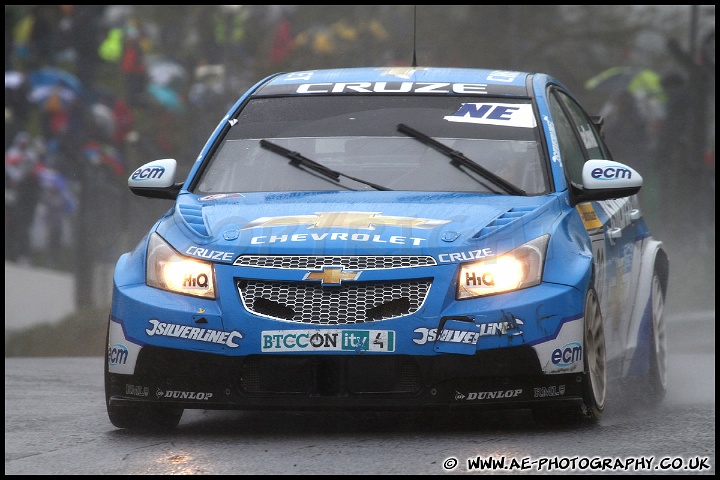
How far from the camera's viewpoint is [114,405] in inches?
260

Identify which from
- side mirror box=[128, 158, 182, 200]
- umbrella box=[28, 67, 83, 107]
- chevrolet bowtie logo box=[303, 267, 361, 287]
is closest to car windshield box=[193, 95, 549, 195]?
side mirror box=[128, 158, 182, 200]

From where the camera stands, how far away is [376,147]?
24.3ft

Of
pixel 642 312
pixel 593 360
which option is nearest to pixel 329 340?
pixel 593 360

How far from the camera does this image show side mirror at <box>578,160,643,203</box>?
710 cm

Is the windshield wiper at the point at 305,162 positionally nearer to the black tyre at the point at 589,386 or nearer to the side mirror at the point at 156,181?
Result: the side mirror at the point at 156,181

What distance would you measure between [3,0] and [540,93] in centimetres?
1567

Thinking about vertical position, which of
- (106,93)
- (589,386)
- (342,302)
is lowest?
(106,93)

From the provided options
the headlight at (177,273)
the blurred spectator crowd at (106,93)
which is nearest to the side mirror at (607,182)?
the headlight at (177,273)

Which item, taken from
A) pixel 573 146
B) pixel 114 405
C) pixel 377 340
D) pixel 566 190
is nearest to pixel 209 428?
pixel 114 405

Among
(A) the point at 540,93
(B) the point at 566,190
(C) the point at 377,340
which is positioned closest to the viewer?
(C) the point at 377,340

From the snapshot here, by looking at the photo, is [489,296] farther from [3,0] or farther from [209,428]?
[3,0]

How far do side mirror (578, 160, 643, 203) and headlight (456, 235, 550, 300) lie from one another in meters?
0.81

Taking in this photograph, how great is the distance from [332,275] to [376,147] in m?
1.34

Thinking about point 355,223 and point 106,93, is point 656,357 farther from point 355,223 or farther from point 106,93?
point 106,93
